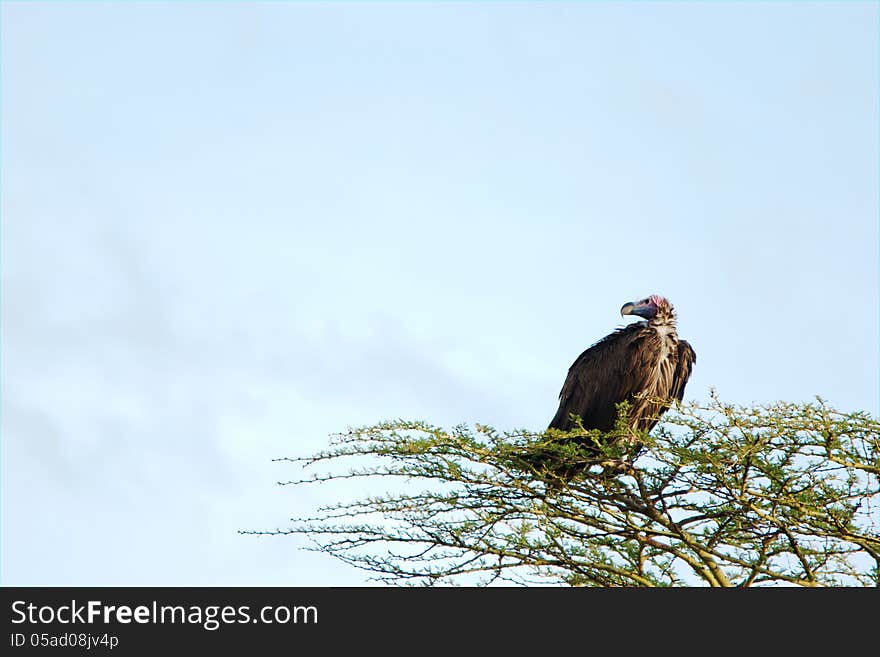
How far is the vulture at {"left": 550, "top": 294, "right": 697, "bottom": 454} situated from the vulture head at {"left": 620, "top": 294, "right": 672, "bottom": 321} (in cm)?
1

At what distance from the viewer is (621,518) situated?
8.58 m

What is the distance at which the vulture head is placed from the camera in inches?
419

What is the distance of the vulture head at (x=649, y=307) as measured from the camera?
10648 millimetres

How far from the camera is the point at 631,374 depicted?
33.5 feet

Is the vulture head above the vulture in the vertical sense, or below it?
above

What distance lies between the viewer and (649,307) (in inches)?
426

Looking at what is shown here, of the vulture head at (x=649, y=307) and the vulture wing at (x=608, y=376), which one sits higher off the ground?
the vulture head at (x=649, y=307)

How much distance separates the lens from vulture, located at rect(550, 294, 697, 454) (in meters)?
Answer: 10.2

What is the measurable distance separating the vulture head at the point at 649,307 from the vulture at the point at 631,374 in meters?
0.01

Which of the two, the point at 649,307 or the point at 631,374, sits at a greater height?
the point at 649,307

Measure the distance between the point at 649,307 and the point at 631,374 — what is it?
90 centimetres

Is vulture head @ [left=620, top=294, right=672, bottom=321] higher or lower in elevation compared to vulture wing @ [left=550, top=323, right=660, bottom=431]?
higher
